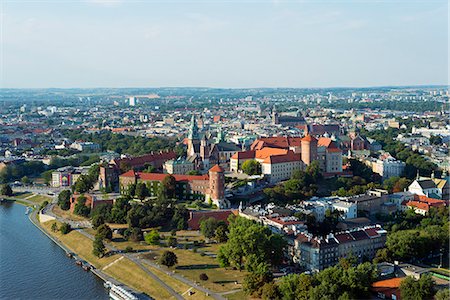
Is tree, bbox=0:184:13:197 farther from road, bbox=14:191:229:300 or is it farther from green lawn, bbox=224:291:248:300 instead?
green lawn, bbox=224:291:248:300

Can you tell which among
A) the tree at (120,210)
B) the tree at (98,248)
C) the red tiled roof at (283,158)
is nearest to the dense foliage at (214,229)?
the tree at (98,248)

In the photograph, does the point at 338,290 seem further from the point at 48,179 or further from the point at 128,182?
the point at 48,179

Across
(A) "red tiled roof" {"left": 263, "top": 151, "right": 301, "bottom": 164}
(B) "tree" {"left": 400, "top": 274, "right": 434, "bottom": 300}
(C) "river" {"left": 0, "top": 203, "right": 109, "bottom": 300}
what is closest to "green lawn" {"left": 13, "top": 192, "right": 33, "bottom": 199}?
(C) "river" {"left": 0, "top": 203, "right": 109, "bottom": 300}

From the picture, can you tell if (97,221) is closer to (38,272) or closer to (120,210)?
(120,210)

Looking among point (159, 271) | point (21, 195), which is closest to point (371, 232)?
point (159, 271)

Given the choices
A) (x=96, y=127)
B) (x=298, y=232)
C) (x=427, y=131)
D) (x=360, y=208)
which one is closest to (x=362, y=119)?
(x=427, y=131)

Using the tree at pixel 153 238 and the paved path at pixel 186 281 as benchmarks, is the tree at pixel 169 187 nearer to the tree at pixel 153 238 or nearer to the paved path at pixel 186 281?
the tree at pixel 153 238
